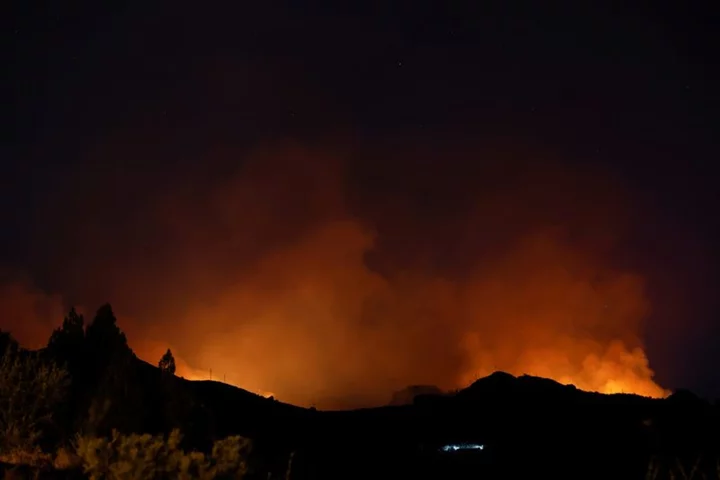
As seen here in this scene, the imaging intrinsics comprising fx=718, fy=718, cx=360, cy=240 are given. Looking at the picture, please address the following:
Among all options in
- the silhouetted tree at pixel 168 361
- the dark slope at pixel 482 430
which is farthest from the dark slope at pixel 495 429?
the silhouetted tree at pixel 168 361

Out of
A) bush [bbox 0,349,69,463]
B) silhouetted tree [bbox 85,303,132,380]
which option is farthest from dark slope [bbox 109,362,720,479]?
bush [bbox 0,349,69,463]

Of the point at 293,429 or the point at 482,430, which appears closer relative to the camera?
the point at 293,429

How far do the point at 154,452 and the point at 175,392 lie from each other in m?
7.24

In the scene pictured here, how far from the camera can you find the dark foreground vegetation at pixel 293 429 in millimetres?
17859

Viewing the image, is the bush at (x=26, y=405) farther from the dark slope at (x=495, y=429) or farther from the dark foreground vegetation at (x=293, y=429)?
the dark slope at (x=495, y=429)

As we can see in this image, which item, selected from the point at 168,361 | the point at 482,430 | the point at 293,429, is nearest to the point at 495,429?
the point at 482,430

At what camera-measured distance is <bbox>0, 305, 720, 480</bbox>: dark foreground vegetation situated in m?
17.9

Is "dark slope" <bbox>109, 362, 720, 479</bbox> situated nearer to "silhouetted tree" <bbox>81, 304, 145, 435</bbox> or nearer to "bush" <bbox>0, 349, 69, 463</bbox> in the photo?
"silhouetted tree" <bbox>81, 304, 145, 435</bbox>

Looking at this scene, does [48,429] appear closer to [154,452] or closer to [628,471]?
[154,452]

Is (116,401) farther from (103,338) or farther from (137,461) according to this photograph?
(103,338)

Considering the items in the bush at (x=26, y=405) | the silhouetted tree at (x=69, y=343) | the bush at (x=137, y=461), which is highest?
the silhouetted tree at (x=69, y=343)

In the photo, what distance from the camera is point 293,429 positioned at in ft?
178

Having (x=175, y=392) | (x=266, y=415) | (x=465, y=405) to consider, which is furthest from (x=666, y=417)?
(x=175, y=392)

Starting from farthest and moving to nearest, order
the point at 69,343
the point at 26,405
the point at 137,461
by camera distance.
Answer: the point at 69,343, the point at 26,405, the point at 137,461
